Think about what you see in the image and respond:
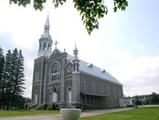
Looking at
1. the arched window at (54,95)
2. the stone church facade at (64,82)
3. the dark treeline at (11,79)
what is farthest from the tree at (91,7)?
the dark treeline at (11,79)

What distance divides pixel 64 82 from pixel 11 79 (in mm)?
14705

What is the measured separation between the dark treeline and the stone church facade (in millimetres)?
3751

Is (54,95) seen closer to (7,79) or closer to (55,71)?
(55,71)

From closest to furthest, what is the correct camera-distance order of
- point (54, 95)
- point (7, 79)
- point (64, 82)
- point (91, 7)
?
point (91, 7) < point (64, 82) < point (54, 95) < point (7, 79)

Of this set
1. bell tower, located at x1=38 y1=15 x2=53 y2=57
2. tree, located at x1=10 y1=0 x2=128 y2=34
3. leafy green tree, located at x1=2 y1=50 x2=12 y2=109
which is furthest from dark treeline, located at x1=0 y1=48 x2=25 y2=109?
tree, located at x1=10 y1=0 x2=128 y2=34

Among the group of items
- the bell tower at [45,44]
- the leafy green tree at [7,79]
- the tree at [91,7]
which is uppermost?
the bell tower at [45,44]

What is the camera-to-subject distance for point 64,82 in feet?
164

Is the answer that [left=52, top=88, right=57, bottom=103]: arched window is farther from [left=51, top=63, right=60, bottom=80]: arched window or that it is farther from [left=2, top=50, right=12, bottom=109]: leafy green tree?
[left=2, top=50, right=12, bottom=109]: leafy green tree

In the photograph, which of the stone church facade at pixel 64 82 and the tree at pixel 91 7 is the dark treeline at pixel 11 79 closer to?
the stone church facade at pixel 64 82

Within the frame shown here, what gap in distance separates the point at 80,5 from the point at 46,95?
163 feet

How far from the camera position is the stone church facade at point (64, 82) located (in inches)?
Result: 1897

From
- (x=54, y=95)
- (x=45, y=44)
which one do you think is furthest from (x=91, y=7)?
(x=45, y=44)

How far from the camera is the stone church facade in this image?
48.2 metres

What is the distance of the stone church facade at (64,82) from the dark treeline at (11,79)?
12.3 feet
